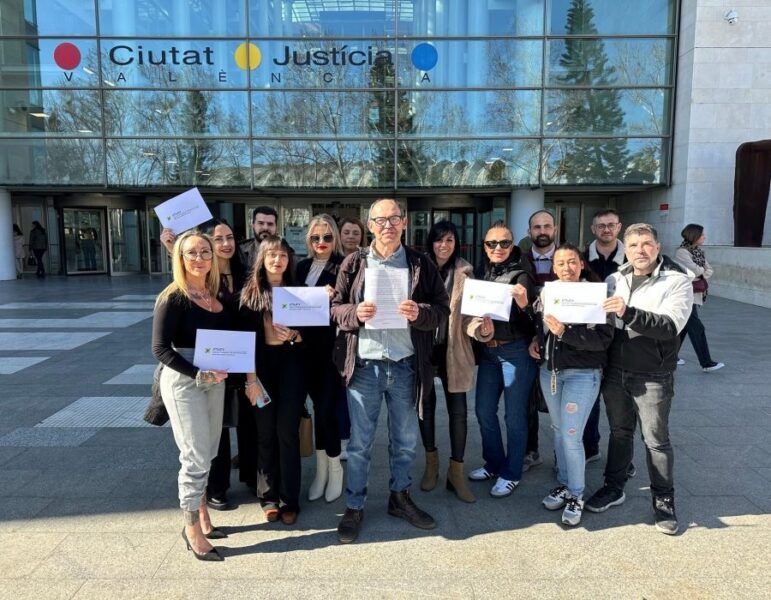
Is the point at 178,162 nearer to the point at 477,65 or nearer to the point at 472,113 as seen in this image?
the point at 472,113

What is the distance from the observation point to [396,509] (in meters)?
3.33

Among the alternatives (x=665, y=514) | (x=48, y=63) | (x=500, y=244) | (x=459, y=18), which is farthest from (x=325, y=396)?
(x=48, y=63)

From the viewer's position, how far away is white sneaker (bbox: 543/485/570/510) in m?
3.41

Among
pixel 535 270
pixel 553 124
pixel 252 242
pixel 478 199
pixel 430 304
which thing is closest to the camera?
pixel 430 304

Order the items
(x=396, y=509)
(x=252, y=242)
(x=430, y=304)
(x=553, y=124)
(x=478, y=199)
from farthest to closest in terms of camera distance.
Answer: (x=478, y=199) → (x=553, y=124) → (x=252, y=242) → (x=396, y=509) → (x=430, y=304)

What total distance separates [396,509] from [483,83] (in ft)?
49.6

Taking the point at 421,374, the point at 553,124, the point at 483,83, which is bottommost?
the point at 421,374

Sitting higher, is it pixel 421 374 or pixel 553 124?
pixel 553 124

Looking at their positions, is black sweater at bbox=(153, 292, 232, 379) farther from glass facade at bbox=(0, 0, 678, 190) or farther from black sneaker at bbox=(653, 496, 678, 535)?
glass facade at bbox=(0, 0, 678, 190)

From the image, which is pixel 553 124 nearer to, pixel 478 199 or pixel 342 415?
pixel 478 199

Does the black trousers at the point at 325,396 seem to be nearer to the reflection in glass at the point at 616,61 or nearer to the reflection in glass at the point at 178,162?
the reflection in glass at the point at 178,162

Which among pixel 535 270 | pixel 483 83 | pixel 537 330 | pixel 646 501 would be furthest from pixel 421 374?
pixel 483 83

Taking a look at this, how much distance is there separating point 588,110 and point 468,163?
389 centimetres

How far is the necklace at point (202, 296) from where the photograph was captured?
2953 millimetres
